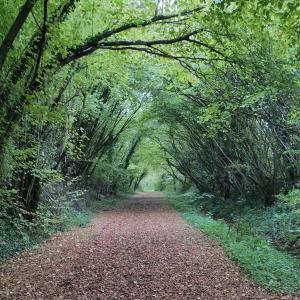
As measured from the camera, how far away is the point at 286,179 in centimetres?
1403

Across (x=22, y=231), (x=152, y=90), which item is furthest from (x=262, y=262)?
(x=152, y=90)

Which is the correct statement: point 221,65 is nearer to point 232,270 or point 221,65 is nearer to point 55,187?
point 232,270

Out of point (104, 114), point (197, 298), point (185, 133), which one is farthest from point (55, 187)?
point (185, 133)

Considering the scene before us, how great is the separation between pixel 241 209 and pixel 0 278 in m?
12.0

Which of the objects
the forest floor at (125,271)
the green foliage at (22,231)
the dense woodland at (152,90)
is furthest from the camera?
the green foliage at (22,231)

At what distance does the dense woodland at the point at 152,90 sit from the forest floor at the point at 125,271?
1262 mm

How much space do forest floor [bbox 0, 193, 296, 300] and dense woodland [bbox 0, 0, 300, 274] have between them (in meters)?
1.26

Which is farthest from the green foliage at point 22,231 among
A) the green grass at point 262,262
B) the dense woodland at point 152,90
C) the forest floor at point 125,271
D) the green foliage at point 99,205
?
the green foliage at point 99,205

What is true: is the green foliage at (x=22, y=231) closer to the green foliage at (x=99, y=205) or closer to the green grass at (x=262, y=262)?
the green grass at (x=262, y=262)

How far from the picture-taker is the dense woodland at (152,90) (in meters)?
6.45

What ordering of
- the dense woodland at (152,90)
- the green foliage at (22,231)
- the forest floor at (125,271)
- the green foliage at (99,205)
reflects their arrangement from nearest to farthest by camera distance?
1. the forest floor at (125,271)
2. the dense woodland at (152,90)
3. the green foliage at (22,231)
4. the green foliage at (99,205)

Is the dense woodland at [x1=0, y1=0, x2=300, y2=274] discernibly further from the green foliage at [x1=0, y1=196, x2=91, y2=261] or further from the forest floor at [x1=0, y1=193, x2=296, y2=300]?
the forest floor at [x1=0, y1=193, x2=296, y2=300]

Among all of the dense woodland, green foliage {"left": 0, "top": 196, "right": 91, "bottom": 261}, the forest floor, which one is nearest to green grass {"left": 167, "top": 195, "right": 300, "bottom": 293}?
the forest floor

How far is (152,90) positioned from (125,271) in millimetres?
12948
